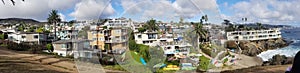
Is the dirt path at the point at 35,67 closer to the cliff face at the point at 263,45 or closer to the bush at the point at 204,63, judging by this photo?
the bush at the point at 204,63

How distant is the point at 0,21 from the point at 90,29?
45.6 m

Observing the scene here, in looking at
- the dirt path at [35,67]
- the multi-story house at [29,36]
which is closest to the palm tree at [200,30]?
the dirt path at [35,67]

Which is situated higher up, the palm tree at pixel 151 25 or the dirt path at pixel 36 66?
the palm tree at pixel 151 25

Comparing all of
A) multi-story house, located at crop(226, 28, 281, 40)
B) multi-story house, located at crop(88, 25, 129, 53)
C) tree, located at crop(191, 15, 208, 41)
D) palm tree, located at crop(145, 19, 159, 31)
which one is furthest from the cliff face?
multi-story house, located at crop(88, 25, 129, 53)

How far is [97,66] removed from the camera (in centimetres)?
365

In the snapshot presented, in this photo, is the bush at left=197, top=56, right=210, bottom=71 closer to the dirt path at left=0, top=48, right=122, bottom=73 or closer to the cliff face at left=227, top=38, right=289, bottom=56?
the dirt path at left=0, top=48, right=122, bottom=73

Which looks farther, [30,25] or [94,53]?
[30,25]

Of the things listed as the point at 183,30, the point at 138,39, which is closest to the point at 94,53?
the point at 138,39

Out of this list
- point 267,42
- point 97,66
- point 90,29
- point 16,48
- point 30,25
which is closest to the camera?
point 90,29

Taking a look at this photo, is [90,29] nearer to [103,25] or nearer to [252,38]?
[103,25]

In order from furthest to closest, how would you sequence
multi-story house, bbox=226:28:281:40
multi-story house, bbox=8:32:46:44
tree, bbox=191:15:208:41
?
multi-story house, bbox=8:32:46:44
multi-story house, bbox=226:28:281:40
tree, bbox=191:15:208:41

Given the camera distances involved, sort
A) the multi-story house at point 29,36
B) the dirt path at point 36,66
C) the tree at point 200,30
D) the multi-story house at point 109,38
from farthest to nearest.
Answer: the multi-story house at point 29,36 < the dirt path at point 36,66 < the tree at point 200,30 < the multi-story house at point 109,38

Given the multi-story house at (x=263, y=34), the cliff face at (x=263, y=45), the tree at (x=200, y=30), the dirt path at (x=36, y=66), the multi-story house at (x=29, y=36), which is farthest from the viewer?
the multi-story house at (x=29, y=36)

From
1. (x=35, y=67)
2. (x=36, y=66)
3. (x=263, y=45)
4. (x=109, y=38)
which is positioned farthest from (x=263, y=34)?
(x=109, y=38)
